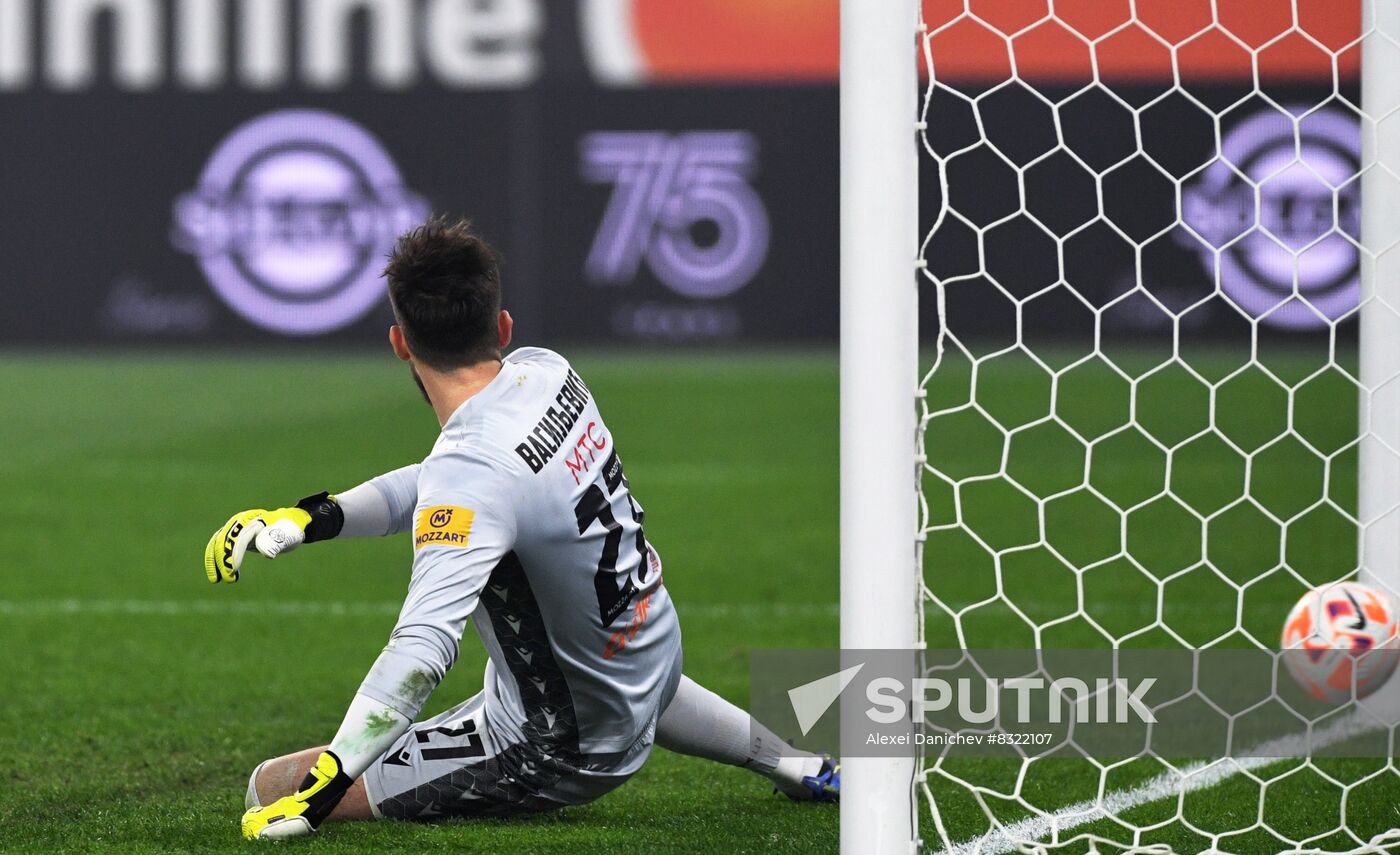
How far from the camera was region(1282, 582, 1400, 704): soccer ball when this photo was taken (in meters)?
3.71

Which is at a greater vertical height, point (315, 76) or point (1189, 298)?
point (315, 76)

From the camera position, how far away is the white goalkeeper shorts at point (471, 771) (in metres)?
3.21

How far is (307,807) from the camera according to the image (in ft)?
9.24

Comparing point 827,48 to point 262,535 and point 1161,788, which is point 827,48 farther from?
point 262,535

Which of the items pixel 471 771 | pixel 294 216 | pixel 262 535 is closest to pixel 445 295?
pixel 262 535

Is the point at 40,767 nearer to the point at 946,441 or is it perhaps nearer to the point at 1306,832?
the point at 1306,832

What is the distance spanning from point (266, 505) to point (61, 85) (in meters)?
8.81

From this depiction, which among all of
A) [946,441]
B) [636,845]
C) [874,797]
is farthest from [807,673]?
[946,441]

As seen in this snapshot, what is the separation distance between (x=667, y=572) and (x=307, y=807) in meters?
3.66

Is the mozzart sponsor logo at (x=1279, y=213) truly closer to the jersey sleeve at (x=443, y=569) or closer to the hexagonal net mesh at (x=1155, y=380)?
the hexagonal net mesh at (x=1155, y=380)

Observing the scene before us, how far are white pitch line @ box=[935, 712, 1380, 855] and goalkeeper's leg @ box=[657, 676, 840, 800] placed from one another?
1.47ft

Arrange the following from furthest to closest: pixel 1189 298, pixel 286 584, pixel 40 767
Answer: pixel 1189 298 < pixel 286 584 < pixel 40 767

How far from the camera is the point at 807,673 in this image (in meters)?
Answer: 4.93
